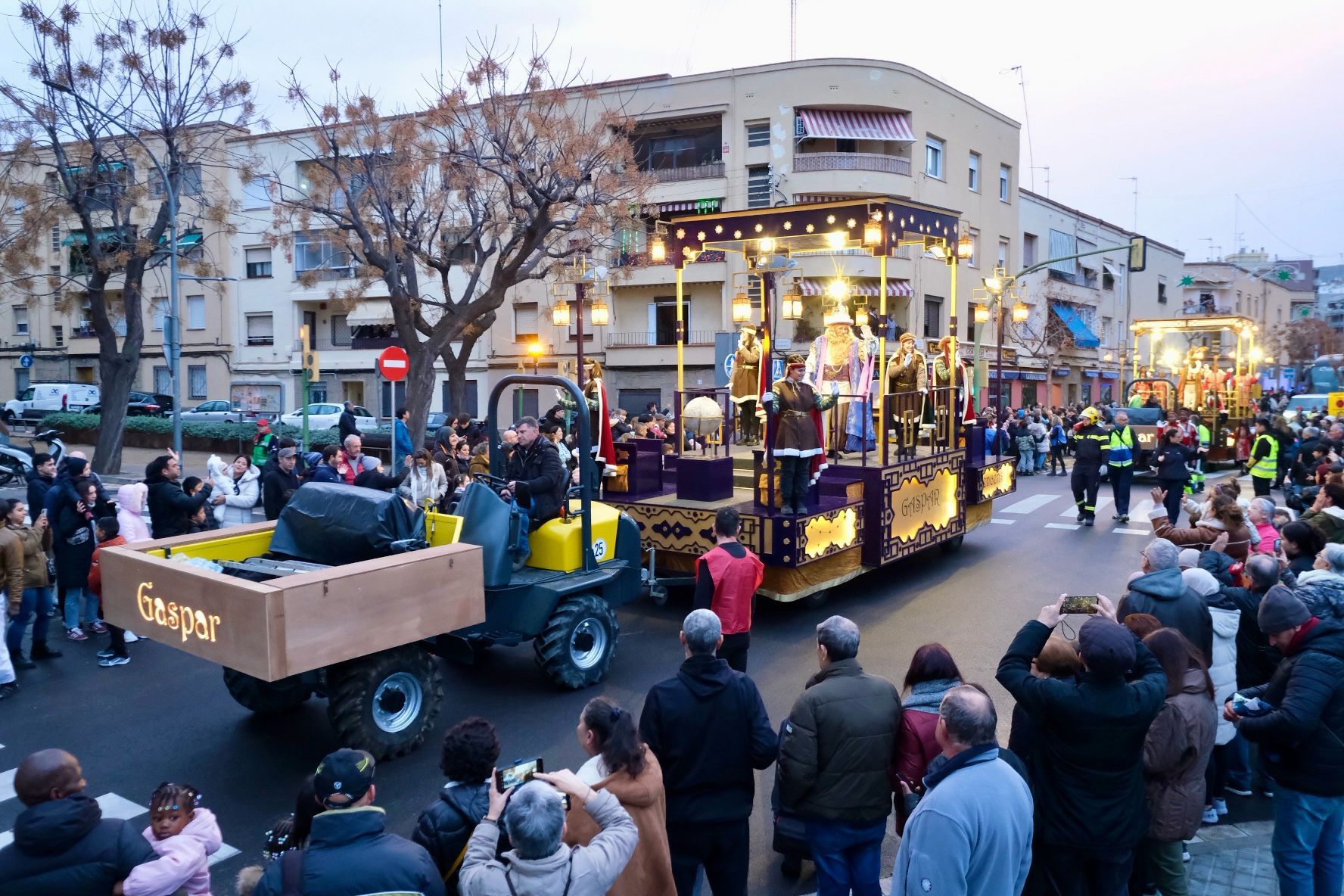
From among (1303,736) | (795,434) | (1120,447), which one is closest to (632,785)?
(1303,736)

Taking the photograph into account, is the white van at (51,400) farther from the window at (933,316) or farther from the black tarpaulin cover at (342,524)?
the black tarpaulin cover at (342,524)

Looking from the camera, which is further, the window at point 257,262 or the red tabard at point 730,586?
the window at point 257,262

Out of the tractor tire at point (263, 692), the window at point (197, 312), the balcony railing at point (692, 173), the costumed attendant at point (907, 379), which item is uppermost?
the balcony railing at point (692, 173)

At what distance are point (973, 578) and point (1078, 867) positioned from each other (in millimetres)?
8153

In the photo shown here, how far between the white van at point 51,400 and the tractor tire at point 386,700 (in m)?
33.8

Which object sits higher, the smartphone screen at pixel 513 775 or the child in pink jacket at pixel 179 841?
the smartphone screen at pixel 513 775

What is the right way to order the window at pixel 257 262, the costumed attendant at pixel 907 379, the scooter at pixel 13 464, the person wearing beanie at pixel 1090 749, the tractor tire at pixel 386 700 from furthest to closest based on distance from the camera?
the window at pixel 257 262 < the scooter at pixel 13 464 < the costumed attendant at pixel 907 379 < the tractor tire at pixel 386 700 < the person wearing beanie at pixel 1090 749

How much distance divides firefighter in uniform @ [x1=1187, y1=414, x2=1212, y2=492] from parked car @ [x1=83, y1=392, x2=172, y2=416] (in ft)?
102

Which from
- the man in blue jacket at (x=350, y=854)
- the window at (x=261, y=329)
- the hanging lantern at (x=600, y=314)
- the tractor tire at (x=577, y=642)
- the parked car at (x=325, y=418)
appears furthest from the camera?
the window at (x=261, y=329)

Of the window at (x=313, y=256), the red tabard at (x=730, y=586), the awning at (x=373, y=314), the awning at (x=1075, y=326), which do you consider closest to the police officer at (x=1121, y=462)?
the red tabard at (x=730, y=586)

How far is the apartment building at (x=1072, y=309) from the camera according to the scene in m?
37.9

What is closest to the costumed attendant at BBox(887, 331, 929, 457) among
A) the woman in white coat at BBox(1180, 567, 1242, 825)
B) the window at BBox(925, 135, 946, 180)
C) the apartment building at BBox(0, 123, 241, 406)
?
the woman in white coat at BBox(1180, 567, 1242, 825)

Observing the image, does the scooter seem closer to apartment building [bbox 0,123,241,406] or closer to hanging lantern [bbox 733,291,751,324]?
hanging lantern [bbox 733,291,751,324]

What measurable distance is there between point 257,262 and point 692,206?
17.4 metres
